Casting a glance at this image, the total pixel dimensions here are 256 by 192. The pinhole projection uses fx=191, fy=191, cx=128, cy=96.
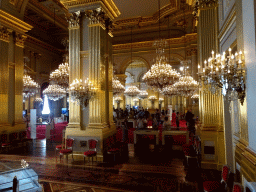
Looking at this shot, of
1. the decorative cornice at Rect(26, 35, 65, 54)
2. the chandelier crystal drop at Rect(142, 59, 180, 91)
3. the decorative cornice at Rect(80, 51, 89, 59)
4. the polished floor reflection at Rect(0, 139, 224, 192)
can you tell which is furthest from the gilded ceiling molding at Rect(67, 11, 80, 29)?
the decorative cornice at Rect(26, 35, 65, 54)

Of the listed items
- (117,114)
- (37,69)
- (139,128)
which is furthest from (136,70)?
(139,128)

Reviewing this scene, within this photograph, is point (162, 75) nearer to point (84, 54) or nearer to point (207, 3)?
point (207, 3)

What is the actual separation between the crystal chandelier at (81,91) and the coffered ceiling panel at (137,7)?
555cm

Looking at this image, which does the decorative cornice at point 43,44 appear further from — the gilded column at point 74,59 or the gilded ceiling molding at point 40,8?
the gilded column at point 74,59

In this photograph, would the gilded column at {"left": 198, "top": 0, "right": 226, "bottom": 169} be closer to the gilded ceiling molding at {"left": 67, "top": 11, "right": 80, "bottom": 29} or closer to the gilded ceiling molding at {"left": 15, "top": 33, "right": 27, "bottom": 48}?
the gilded ceiling molding at {"left": 67, "top": 11, "right": 80, "bottom": 29}

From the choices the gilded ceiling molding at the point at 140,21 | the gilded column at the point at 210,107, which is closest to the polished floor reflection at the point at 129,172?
the gilded column at the point at 210,107

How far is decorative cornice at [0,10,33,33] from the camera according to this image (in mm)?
7418

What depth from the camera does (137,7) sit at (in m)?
10.5

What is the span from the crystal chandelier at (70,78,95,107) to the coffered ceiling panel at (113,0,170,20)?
5550 millimetres

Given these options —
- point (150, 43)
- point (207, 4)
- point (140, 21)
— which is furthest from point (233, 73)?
point (150, 43)

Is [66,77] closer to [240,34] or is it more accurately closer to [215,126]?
[215,126]

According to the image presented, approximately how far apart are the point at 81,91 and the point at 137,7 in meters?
6.80

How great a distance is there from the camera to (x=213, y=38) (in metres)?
5.42

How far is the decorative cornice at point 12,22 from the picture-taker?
7418 mm
